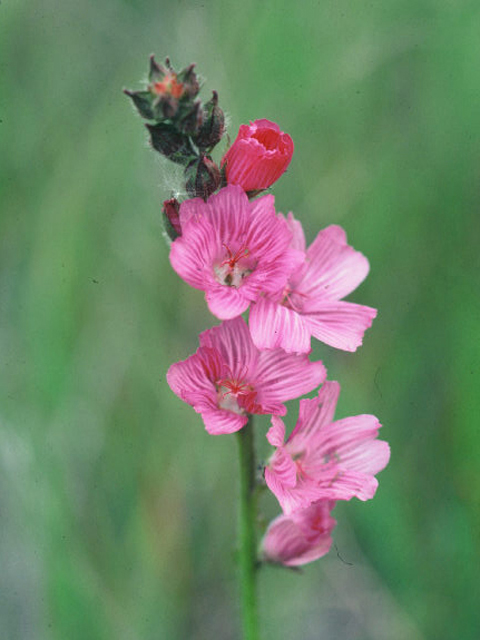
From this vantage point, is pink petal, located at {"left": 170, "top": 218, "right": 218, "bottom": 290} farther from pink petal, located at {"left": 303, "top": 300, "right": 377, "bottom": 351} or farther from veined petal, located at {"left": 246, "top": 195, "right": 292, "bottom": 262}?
pink petal, located at {"left": 303, "top": 300, "right": 377, "bottom": 351}

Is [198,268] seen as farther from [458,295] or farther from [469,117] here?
[469,117]

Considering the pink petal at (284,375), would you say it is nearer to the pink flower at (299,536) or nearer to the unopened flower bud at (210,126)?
the pink flower at (299,536)

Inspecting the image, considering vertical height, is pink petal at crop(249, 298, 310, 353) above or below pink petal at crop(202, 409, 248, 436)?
above

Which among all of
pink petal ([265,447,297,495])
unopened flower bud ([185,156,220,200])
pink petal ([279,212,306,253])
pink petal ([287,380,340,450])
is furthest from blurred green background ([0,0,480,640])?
pink petal ([265,447,297,495])

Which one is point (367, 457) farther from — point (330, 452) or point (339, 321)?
point (339, 321)

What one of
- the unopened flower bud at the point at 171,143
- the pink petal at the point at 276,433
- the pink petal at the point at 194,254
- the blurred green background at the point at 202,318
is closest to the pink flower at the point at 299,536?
the pink petal at the point at 276,433

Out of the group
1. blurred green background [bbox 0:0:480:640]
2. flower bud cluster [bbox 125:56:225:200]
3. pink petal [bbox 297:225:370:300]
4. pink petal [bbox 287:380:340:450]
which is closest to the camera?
flower bud cluster [bbox 125:56:225:200]
